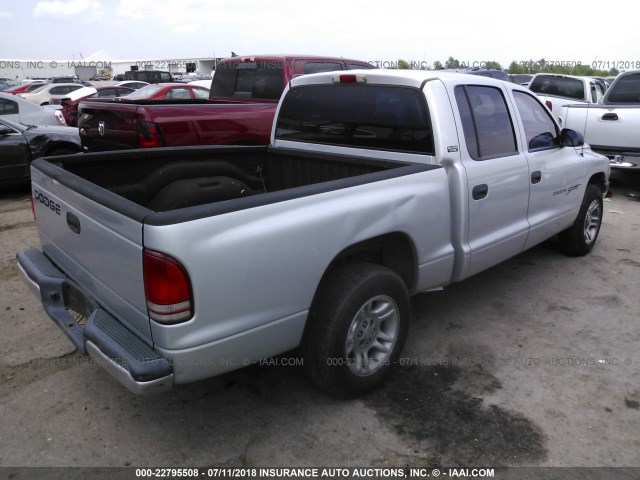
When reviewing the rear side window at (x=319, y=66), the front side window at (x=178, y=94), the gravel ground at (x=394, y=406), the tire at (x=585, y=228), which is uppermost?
the rear side window at (x=319, y=66)

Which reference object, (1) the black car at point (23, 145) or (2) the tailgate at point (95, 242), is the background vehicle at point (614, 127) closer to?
(2) the tailgate at point (95, 242)

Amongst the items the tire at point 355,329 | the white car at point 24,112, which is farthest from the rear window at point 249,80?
the tire at point 355,329

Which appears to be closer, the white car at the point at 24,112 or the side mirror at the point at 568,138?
the side mirror at the point at 568,138

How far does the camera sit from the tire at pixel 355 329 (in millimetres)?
2770

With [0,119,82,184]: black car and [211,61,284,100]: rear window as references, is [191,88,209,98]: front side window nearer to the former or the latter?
[211,61,284,100]: rear window

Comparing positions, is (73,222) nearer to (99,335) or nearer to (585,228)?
(99,335)

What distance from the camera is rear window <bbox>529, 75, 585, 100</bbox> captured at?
1214 cm

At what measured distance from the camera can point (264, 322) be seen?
2457mm

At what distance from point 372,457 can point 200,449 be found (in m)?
0.87

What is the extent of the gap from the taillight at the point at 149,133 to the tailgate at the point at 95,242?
8.90 ft

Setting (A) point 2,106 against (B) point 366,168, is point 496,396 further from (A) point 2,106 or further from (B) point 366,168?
(A) point 2,106

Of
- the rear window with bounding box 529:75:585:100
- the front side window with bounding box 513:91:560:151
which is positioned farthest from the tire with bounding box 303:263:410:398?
the rear window with bounding box 529:75:585:100

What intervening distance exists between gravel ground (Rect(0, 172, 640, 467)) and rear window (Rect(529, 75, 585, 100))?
30.8ft

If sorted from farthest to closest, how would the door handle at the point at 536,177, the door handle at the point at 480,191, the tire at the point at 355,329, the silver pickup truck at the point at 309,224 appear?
the door handle at the point at 536,177
the door handle at the point at 480,191
the tire at the point at 355,329
the silver pickup truck at the point at 309,224
